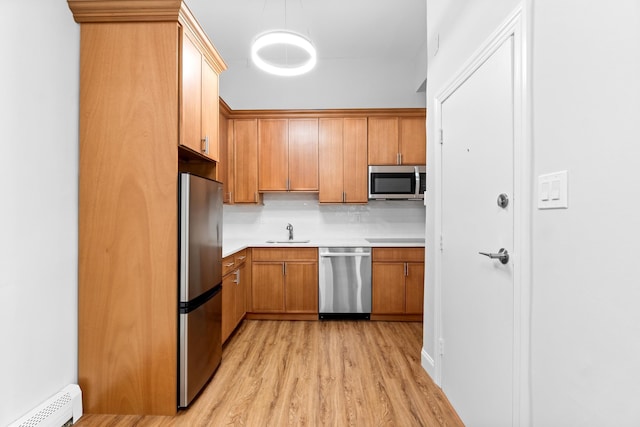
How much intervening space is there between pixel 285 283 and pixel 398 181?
179 centimetres

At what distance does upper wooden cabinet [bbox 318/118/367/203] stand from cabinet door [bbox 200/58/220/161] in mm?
1594

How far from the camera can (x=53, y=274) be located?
5.73 ft

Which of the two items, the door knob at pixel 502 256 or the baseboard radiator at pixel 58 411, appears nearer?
the door knob at pixel 502 256

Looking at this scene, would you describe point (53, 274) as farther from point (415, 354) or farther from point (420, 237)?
point (420, 237)

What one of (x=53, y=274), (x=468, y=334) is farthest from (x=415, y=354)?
(x=53, y=274)

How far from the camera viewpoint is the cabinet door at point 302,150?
3.88m

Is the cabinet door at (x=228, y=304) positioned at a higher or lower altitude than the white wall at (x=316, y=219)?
lower

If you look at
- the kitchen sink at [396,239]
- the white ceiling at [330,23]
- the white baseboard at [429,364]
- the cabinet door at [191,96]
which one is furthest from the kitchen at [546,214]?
the kitchen sink at [396,239]

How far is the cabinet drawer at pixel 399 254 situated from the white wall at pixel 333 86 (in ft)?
6.16

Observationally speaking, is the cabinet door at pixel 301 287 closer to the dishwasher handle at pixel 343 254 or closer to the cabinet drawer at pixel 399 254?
the dishwasher handle at pixel 343 254

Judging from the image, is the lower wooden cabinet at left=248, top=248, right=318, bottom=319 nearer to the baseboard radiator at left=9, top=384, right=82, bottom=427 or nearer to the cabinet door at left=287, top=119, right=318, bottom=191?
the cabinet door at left=287, top=119, right=318, bottom=191

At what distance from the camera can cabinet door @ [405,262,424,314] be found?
11.6ft

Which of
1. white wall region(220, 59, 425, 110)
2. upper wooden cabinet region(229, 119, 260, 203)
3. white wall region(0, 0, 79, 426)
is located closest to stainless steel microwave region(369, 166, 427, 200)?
white wall region(220, 59, 425, 110)

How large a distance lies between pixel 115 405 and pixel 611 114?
2661 mm
